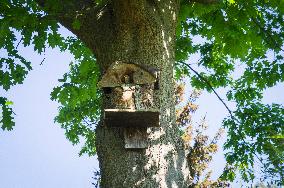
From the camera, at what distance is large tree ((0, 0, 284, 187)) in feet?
10.5

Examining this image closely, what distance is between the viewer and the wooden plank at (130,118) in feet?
9.60

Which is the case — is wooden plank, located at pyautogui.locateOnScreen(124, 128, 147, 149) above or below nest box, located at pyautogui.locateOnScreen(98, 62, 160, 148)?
below

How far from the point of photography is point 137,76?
3.38m

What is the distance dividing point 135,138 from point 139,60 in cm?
100

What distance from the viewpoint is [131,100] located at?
3215mm

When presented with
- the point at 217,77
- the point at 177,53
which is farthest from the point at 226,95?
the point at 177,53

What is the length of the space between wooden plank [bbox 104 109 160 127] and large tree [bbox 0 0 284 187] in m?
0.20

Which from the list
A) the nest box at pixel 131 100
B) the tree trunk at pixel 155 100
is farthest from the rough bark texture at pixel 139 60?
the nest box at pixel 131 100

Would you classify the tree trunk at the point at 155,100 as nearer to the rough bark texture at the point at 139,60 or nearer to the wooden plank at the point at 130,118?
the rough bark texture at the point at 139,60

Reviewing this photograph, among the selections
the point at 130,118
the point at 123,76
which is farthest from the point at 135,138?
the point at 123,76

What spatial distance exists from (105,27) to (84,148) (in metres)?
7.51

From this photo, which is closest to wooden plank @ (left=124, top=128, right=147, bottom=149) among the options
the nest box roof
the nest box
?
the nest box

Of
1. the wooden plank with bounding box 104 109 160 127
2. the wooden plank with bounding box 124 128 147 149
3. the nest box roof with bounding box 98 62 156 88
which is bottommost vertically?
the wooden plank with bounding box 124 128 147 149

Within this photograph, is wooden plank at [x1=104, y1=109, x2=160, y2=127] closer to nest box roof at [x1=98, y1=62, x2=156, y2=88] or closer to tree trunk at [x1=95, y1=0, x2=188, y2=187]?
tree trunk at [x1=95, y1=0, x2=188, y2=187]
